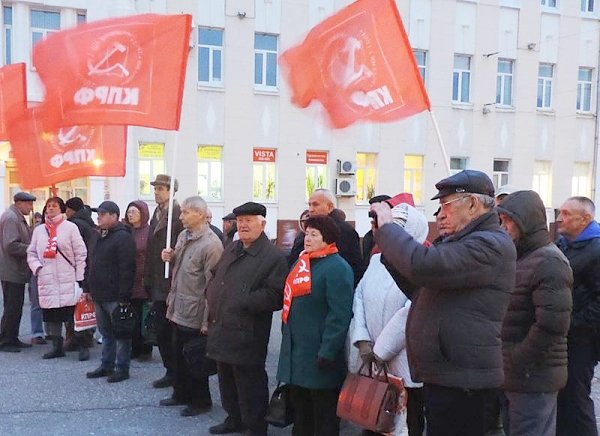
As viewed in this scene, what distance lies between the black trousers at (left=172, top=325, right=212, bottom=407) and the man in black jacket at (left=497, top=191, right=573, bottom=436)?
268 cm

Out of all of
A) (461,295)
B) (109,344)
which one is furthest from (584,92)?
(461,295)

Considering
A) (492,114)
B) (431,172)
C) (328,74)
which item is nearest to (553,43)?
(492,114)

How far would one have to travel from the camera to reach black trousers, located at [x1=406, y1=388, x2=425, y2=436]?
12.5 feet

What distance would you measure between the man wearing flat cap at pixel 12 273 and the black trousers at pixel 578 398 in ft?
19.8

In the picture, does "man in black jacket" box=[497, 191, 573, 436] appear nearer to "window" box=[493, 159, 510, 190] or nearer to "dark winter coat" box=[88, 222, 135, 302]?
"dark winter coat" box=[88, 222, 135, 302]

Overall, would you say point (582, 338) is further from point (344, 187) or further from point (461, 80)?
point (461, 80)

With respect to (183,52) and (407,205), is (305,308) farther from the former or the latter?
(183,52)

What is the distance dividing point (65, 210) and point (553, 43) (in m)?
18.3

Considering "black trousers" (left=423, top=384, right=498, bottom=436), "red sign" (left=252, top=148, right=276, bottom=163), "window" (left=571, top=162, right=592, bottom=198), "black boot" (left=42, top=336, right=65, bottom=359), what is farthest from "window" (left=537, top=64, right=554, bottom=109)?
"black trousers" (left=423, top=384, right=498, bottom=436)

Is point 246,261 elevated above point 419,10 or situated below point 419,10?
below

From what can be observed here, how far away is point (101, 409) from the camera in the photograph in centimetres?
505

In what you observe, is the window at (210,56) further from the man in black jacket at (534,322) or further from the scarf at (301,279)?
the man in black jacket at (534,322)

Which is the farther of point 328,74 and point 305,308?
point 328,74

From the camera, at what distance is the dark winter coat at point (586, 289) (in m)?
3.95
